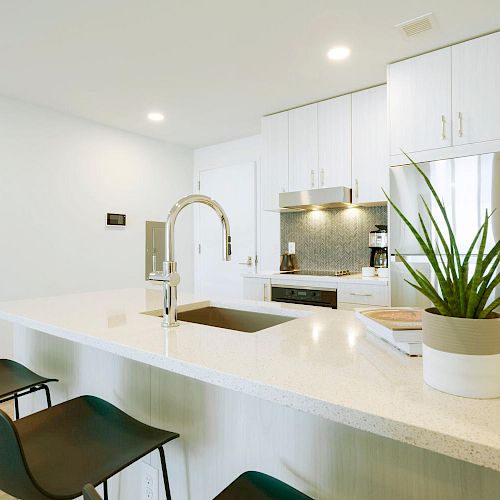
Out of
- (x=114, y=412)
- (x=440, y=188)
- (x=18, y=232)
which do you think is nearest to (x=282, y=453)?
(x=114, y=412)

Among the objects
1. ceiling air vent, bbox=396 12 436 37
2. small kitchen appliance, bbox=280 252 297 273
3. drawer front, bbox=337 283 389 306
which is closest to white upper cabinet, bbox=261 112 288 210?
small kitchen appliance, bbox=280 252 297 273

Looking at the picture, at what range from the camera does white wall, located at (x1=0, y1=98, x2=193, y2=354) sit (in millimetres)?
3232

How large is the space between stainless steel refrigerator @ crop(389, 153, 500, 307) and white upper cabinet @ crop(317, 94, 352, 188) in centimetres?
56

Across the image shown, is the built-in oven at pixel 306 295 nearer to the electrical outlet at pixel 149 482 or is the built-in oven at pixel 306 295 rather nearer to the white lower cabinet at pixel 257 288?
the white lower cabinet at pixel 257 288

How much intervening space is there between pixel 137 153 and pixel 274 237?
1.82 m

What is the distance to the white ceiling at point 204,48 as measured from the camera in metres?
2.07

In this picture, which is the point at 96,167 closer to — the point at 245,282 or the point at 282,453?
the point at 245,282

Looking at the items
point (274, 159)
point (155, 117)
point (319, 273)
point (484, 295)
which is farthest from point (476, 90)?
point (155, 117)

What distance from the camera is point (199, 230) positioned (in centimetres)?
495

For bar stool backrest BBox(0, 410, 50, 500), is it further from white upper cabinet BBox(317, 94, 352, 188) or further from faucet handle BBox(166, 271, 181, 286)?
white upper cabinet BBox(317, 94, 352, 188)

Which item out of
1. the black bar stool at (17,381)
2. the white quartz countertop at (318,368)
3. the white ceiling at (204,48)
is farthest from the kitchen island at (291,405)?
the white ceiling at (204,48)

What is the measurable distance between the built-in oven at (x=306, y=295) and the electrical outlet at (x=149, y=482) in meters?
1.91

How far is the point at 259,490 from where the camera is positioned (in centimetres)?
90

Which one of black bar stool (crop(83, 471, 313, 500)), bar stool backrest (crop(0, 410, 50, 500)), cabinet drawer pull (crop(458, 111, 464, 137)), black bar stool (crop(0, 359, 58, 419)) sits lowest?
black bar stool (crop(83, 471, 313, 500))
